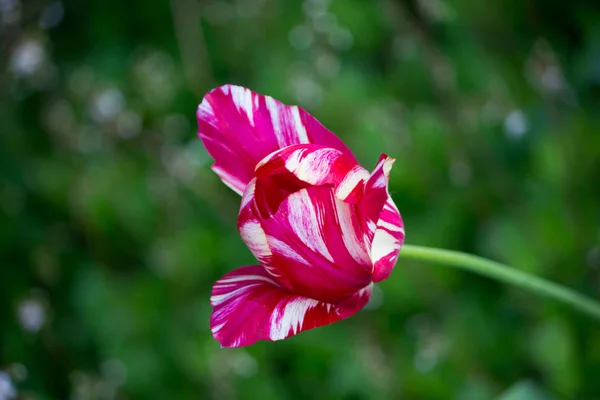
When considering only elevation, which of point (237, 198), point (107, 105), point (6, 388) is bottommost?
point (6, 388)

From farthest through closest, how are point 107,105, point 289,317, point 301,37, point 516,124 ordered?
point 107,105, point 301,37, point 516,124, point 289,317

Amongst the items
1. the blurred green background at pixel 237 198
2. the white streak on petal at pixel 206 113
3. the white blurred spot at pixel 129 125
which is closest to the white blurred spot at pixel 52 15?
the blurred green background at pixel 237 198

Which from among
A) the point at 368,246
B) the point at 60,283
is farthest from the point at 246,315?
the point at 60,283

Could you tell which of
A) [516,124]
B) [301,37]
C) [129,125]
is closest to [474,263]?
[516,124]

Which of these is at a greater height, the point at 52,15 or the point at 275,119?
the point at 52,15

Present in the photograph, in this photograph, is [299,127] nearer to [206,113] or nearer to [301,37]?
[206,113]

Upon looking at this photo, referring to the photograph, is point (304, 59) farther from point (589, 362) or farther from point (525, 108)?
point (589, 362)

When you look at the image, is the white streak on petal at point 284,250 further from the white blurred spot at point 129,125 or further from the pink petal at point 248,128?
the white blurred spot at point 129,125
